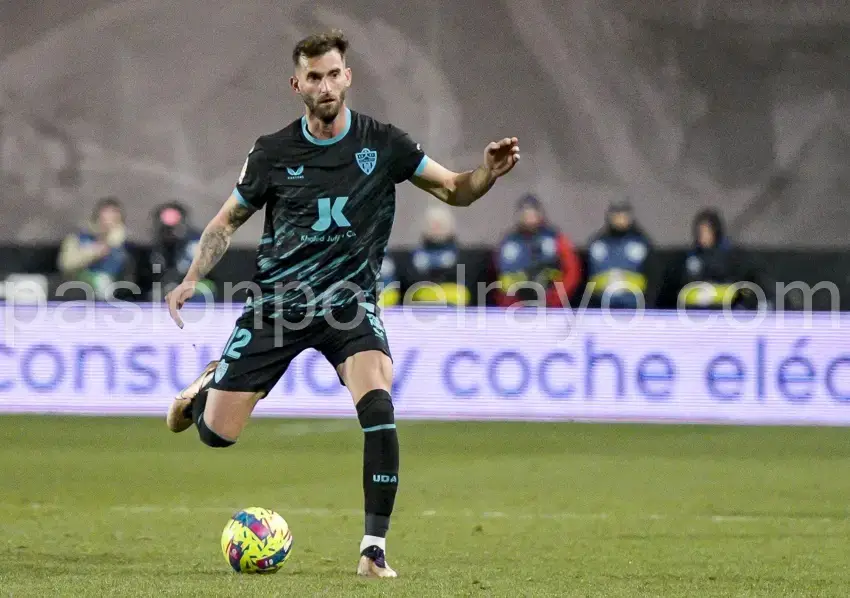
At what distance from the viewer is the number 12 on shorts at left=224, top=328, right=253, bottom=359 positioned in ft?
23.3

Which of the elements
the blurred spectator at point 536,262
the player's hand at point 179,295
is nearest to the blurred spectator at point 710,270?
the blurred spectator at point 536,262

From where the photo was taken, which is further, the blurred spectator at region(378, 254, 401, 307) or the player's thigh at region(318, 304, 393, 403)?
the blurred spectator at region(378, 254, 401, 307)

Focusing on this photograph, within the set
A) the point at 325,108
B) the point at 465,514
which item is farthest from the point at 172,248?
the point at 325,108

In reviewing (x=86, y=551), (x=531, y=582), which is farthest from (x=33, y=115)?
(x=531, y=582)

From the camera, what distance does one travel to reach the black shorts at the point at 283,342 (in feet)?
22.7

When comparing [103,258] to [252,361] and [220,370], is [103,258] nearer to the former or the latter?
[220,370]

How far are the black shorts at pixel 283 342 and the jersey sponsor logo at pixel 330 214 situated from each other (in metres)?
0.35

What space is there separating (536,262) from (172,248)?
3.70 metres

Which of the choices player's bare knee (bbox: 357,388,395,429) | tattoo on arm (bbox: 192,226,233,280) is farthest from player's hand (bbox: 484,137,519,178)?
tattoo on arm (bbox: 192,226,233,280)

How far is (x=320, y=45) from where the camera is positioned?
671 cm

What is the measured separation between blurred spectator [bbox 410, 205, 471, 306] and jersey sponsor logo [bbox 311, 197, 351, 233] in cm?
912

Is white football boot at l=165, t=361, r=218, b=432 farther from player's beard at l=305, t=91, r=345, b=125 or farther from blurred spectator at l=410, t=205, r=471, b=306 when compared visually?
blurred spectator at l=410, t=205, r=471, b=306

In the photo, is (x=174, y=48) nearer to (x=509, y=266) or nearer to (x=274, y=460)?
(x=509, y=266)

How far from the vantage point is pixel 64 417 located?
1468 centimetres
